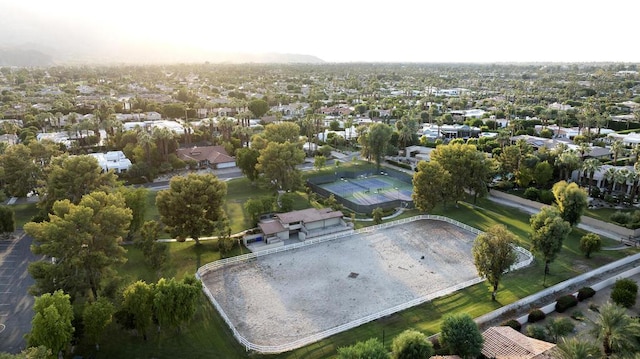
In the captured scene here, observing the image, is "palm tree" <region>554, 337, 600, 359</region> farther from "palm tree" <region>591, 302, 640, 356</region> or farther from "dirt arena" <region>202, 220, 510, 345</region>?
"dirt arena" <region>202, 220, 510, 345</region>

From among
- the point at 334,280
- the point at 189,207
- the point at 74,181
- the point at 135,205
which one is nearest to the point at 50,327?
the point at 189,207

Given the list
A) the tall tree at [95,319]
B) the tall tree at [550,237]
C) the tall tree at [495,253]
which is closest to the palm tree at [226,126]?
the tall tree at [95,319]

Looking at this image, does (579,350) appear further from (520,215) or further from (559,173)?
(559,173)

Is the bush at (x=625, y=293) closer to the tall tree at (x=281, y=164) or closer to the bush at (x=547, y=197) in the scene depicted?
the bush at (x=547, y=197)

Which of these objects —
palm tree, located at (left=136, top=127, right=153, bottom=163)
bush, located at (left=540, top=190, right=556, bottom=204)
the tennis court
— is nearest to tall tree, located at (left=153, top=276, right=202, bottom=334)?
the tennis court

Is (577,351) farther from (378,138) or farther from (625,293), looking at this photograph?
(378,138)
